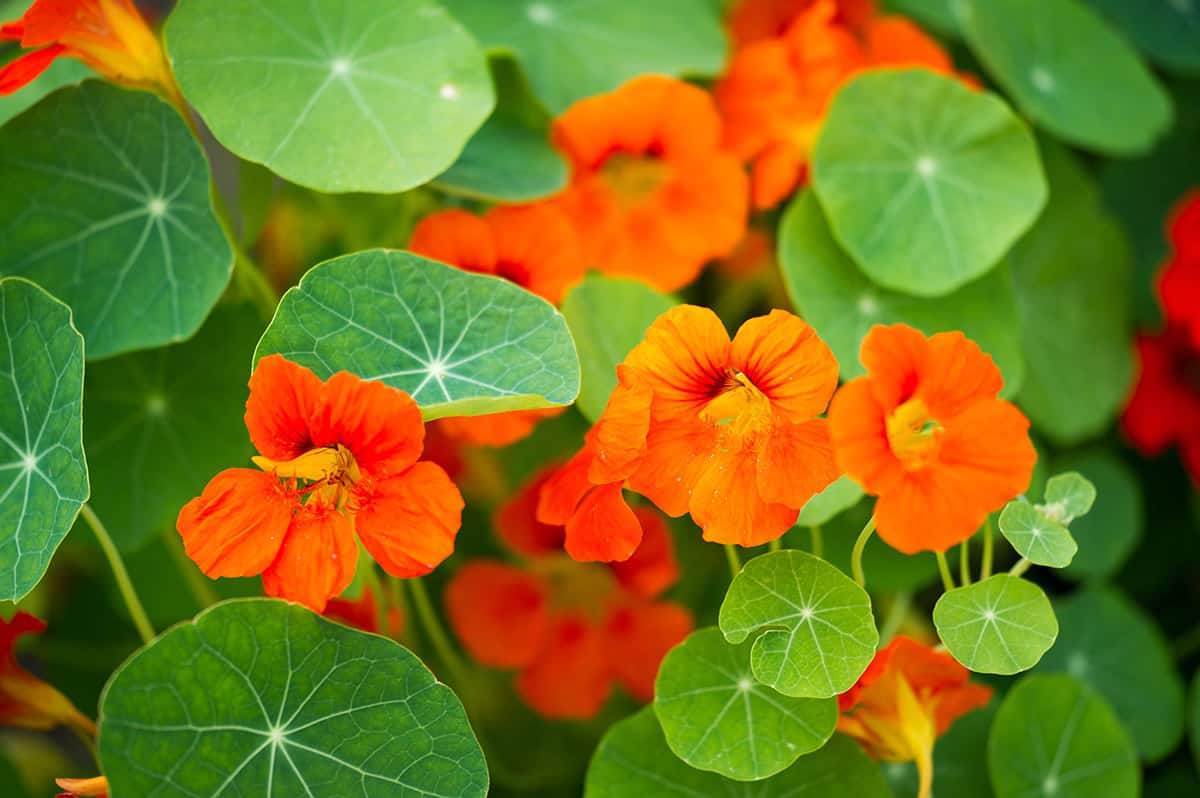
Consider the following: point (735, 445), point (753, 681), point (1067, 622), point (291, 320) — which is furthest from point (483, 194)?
point (1067, 622)

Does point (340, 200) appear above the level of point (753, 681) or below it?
above

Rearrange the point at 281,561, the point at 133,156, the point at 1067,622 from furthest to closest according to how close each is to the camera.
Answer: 1. the point at 1067,622
2. the point at 133,156
3. the point at 281,561

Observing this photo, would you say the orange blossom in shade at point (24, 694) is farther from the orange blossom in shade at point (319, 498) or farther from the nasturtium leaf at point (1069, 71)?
the nasturtium leaf at point (1069, 71)

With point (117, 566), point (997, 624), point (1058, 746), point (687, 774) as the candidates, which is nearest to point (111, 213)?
point (117, 566)

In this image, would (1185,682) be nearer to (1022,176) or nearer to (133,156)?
(1022,176)

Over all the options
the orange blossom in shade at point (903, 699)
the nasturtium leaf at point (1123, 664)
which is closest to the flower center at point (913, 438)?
the orange blossom in shade at point (903, 699)

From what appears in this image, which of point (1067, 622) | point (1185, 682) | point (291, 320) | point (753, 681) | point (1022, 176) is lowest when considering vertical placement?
point (1185, 682)
